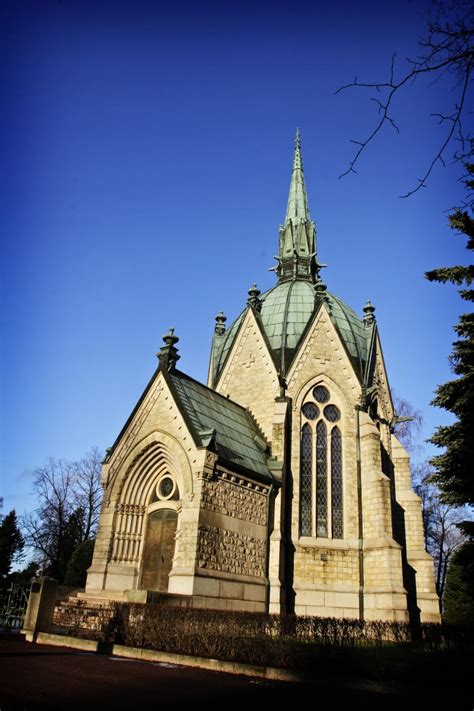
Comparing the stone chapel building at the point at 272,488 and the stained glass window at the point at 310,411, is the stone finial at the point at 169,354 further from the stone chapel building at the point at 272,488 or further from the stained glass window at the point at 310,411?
the stained glass window at the point at 310,411

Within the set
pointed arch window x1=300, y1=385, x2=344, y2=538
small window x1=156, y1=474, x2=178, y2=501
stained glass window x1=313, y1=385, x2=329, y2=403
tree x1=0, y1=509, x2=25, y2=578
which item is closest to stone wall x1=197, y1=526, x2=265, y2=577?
small window x1=156, y1=474, x2=178, y2=501

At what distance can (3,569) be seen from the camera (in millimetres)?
38906

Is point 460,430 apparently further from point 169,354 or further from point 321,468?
point 169,354

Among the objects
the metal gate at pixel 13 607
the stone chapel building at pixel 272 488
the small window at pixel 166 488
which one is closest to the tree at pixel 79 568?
the stone chapel building at pixel 272 488

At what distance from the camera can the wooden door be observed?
17969 mm

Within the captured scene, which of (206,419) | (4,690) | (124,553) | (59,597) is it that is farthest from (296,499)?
(4,690)

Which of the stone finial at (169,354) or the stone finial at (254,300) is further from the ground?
the stone finial at (254,300)

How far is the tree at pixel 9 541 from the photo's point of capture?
129ft

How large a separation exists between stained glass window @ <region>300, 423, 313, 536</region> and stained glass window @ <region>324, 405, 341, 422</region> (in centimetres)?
102

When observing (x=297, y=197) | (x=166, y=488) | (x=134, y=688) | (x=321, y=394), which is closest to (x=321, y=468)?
(x=321, y=394)

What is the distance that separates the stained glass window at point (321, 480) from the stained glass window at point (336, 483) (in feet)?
0.92

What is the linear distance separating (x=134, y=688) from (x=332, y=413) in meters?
16.6

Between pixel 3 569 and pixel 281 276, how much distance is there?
2868 centimetres

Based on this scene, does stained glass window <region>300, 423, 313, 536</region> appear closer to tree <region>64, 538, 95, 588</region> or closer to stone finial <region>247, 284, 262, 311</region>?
stone finial <region>247, 284, 262, 311</region>
